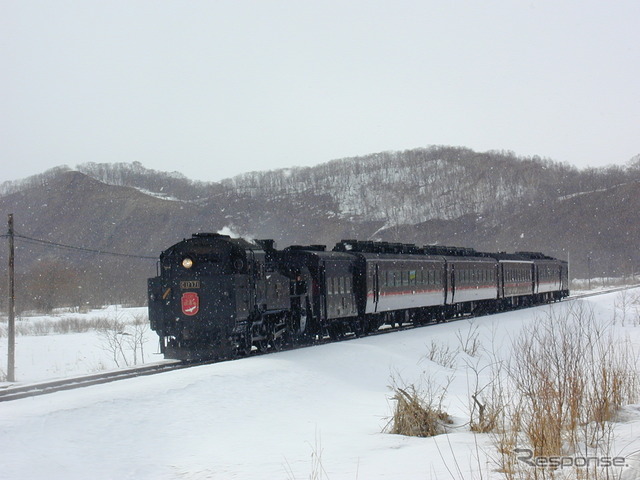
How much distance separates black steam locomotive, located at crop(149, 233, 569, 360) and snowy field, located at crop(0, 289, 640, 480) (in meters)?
2.12

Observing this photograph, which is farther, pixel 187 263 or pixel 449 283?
pixel 449 283

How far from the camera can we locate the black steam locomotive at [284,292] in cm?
1828

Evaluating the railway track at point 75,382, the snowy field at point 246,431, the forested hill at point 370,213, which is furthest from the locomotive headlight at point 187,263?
the forested hill at point 370,213

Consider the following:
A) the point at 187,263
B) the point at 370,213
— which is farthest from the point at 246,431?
the point at 370,213

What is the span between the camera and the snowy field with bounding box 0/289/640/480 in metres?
8.30

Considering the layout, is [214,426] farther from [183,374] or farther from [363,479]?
[363,479]

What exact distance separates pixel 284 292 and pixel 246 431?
9762 millimetres

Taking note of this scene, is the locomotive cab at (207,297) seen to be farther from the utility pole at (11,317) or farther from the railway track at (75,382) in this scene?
the utility pole at (11,317)

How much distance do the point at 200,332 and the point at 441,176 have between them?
601 feet

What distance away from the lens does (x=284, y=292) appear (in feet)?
68.6

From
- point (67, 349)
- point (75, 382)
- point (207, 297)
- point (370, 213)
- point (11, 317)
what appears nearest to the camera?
point (75, 382)

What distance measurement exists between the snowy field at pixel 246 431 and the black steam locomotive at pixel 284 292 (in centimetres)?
212

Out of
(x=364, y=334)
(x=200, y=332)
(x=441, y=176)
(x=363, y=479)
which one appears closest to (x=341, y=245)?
(x=364, y=334)

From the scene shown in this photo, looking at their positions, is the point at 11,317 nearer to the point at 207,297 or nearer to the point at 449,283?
the point at 207,297
